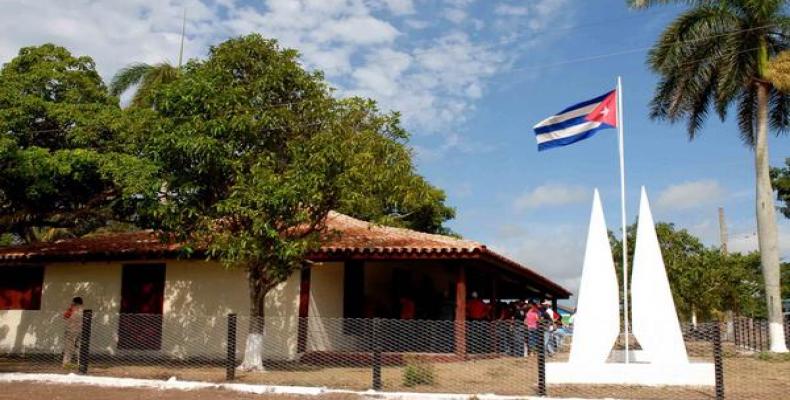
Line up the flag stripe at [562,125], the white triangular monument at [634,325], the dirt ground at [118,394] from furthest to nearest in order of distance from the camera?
the flag stripe at [562,125] → the white triangular monument at [634,325] → the dirt ground at [118,394]

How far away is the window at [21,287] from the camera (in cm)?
1775

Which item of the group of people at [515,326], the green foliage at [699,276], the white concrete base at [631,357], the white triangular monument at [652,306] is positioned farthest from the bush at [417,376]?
the green foliage at [699,276]

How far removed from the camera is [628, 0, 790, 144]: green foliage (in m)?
18.0

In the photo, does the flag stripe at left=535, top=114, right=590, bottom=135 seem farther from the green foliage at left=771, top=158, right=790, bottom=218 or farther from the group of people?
the green foliage at left=771, top=158, right=790, bottom=218

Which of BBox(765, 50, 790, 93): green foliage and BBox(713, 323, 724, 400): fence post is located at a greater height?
BBox(765, 50, 790, 93): green foliage

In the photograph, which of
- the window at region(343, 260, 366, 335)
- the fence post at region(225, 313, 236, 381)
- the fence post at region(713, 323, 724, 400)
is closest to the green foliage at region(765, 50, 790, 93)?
the window at region(343, 260, 366, 335)

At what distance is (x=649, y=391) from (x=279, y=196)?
599cm

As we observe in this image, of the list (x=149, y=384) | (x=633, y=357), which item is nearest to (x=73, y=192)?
(x=149, y=384)

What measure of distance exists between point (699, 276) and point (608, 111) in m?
18.2

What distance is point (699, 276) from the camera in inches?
1086

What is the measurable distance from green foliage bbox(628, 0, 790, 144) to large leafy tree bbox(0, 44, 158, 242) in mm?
12343

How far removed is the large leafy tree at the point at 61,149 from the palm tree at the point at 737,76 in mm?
12354

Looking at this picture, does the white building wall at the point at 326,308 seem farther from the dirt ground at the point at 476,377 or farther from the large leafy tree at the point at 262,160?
the large leafy tree at the point at 262,160

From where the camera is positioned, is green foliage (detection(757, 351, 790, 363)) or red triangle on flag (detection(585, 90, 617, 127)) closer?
red triangle on flag (detection(585, 90, 617, 127))
